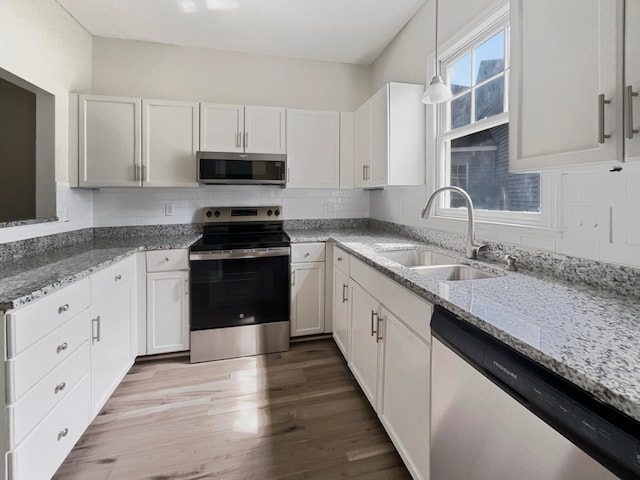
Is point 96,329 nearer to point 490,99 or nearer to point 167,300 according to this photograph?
point 167,300

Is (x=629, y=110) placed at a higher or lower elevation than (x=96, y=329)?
higher

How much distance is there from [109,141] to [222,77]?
1.18 m

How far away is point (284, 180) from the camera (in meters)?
2.73

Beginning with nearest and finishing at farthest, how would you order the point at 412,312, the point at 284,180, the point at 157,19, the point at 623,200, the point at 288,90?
the point at 623,200 < the point at 412,312 < the point at 157,19 < the point at 284,180 < the point at 288,90

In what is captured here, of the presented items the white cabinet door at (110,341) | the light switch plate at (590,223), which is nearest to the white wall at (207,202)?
the white cabinet door at (110,341)

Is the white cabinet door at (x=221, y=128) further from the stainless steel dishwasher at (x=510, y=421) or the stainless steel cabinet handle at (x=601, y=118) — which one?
the stainless steel cabinet handle at (x=601, y=118)

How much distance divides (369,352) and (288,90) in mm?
2611

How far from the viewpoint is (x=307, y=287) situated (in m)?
2.67

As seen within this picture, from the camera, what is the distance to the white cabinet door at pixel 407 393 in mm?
1208

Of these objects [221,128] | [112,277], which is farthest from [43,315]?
[221,128]

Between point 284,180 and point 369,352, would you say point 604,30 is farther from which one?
point 284,180

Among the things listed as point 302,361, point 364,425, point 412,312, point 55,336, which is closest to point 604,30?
point 412,312

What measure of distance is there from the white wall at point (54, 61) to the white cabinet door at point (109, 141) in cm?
12

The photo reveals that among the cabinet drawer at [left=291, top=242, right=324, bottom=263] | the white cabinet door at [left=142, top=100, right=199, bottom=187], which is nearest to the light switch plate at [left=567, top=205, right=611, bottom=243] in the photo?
the cabinet drawer at [left=291, top=242, right=324, bottom=263]
